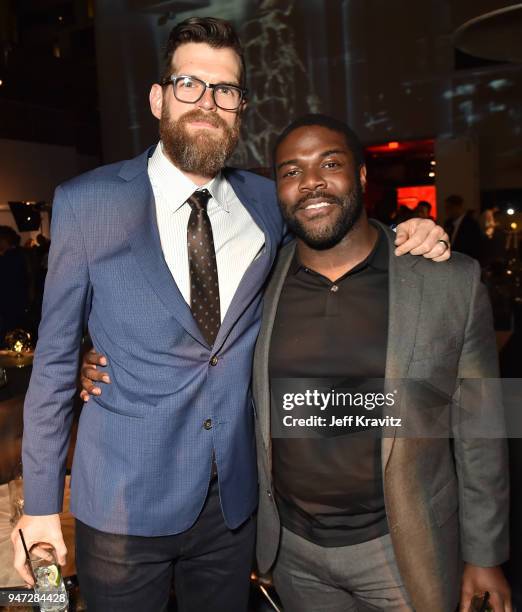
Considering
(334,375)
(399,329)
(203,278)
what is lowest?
(334,375)

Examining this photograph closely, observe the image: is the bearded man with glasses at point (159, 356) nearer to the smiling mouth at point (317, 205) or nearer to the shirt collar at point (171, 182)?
the shirt collar at point (171, 182)

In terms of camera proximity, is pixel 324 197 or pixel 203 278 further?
pixel 324 197

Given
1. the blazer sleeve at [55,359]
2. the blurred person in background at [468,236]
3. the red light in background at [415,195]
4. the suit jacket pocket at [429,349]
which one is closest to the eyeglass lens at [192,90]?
the blazer sleeve at [55,359]

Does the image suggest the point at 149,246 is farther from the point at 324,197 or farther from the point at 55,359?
the point at 324,197

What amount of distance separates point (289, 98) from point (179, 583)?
22.0 feet

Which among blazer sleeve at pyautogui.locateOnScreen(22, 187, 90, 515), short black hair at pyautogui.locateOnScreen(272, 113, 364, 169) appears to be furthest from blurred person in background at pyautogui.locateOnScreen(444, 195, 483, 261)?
blazer sleeve at pyautogui.locateOnScreen(22, 187, 90, 515)

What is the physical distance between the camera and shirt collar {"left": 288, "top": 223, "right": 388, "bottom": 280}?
1.49 metres

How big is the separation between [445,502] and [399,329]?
0.43 m

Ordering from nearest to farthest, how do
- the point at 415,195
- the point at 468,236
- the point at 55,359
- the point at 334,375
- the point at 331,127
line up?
the point at 55,359, the point at 334,375, the point at 331,127, the point at 468,236, the point at 415,195

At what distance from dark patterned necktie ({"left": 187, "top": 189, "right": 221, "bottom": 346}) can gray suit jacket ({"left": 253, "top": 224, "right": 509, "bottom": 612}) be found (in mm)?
165

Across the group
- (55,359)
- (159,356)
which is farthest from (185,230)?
(55,359)

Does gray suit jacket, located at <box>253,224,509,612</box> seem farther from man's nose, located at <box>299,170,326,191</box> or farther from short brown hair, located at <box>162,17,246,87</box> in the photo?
short brown hair, located at <box>162,17,246,87</box>

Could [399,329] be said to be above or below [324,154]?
below

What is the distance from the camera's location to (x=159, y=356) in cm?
132
